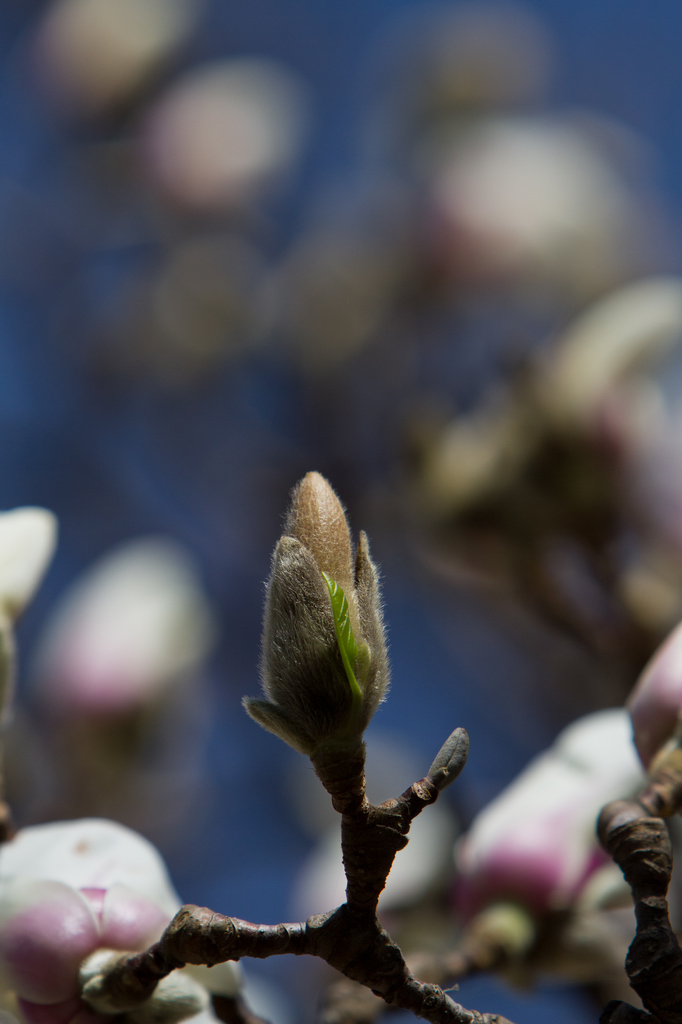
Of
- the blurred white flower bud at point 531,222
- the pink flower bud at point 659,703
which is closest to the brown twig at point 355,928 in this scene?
the pink flower bud at point 659,703

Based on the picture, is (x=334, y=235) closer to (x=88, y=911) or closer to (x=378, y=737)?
(x=378, y=737)

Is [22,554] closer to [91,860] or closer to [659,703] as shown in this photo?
[91,860]

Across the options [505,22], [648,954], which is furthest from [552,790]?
[505,22]

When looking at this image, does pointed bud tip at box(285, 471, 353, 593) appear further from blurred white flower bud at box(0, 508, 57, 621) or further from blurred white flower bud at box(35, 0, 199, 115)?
blurred white flower bud at box(35, 0, 199, 115)

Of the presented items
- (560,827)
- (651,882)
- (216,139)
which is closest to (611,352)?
(560,827)

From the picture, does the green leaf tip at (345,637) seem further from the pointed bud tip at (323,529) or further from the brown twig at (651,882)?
the brown twig at (651,882)

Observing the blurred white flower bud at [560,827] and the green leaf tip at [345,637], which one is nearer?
the green leaf tip at [345,637]
